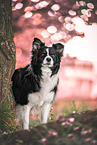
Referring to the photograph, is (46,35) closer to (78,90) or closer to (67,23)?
(67,23)

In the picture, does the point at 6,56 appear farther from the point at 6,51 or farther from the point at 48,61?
the point at 48,61

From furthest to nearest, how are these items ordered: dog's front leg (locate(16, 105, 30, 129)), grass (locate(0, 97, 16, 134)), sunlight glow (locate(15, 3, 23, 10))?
1. sunlight glow (locate(15, 3, 23, 10))
2. dog's front leg (locate(16, 105, 30, 129))
3. grass (locate(0, 97, 16, 134))

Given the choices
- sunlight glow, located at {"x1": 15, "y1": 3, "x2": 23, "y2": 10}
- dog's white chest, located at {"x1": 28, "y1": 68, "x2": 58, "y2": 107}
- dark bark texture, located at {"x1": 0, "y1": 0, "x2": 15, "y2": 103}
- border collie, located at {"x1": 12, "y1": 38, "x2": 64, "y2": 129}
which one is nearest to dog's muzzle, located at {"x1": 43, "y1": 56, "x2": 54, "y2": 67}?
border collie, located at {"x1": 12, "y1": 38, "x2": 64, "y2": 129}

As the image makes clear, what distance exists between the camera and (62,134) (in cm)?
271

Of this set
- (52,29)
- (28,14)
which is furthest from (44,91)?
(52,29)

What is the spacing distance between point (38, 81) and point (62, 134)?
5.49ft

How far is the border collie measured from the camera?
4020 millimetres

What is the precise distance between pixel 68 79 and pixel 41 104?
23.2 ft

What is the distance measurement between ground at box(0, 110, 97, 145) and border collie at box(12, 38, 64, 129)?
1202 mm

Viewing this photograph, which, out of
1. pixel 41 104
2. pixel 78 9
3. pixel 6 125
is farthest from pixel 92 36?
pixel 6 125

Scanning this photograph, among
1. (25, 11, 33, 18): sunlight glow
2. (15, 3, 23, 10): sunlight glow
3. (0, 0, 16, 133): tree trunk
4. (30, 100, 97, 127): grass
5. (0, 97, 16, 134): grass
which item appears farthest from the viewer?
(25, 11, 33, 18): sunlight glow

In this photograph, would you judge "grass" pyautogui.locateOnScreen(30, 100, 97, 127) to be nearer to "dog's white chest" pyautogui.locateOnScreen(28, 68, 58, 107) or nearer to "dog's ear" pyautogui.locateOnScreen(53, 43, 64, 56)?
"dog's white chest" pyautogui.locateOnScreen(28, 68, 58, 107)

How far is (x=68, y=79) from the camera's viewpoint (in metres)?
11.4

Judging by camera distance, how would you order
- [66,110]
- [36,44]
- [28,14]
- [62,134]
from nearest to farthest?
[62,134] < [36,44] < [28,14] < [66,110]
